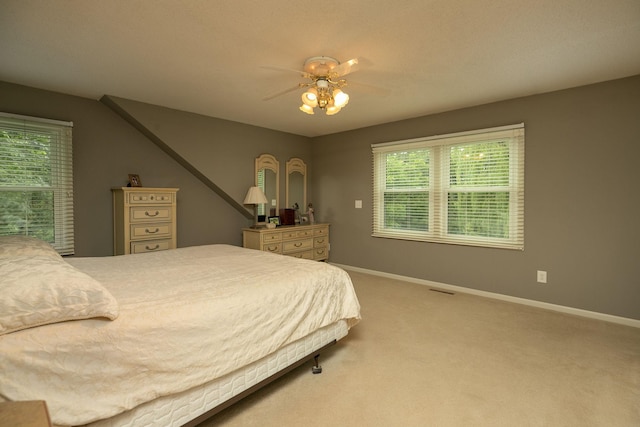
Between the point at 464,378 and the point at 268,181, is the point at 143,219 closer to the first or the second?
the point at 268,181

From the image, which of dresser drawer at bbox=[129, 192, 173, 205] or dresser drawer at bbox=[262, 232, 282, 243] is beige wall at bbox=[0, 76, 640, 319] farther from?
dresser drawer at bbox=[262, 232, 282, 243]

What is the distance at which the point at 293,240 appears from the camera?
4809 mm

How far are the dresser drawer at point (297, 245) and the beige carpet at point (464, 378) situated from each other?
197 cm

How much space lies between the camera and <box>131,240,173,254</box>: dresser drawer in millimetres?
3418

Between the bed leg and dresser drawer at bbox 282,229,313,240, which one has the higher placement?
dresser drawer at bbox 282,229,313,240

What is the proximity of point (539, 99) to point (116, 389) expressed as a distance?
4.35 metres

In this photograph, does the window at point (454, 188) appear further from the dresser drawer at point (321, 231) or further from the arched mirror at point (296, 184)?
the arched mirror at point (296, 184)

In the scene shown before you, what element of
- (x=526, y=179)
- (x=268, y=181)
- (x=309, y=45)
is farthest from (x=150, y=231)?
(x=526, y=179)

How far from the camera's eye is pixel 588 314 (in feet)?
10.3

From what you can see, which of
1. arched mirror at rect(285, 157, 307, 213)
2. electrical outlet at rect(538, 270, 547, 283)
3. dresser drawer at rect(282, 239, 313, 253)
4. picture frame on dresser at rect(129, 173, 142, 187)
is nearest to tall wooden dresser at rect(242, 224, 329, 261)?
dresser drawer at rect(282, 239, 313, 253)

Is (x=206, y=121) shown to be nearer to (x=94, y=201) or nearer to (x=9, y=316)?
(x=94, y=201)

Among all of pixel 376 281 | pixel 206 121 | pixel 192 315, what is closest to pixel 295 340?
pixel 192 315

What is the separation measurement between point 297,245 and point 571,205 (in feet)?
11.4

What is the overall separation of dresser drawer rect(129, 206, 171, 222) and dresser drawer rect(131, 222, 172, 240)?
7cm
